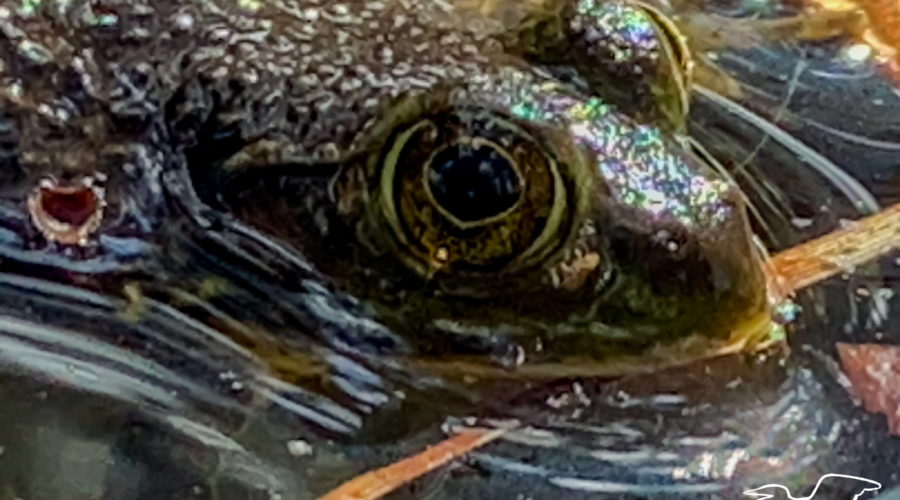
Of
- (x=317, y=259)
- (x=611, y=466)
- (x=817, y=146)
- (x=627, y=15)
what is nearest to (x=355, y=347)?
(x=317, y=259)

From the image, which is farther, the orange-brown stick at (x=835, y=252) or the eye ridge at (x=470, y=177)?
the orange-brown stick at (x=835, y=252)

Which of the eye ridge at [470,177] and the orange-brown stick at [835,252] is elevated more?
the eye ridge at [470,177]

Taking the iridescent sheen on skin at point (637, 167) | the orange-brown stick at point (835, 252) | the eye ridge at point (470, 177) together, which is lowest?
the orange-brown stick at point (835, 252)

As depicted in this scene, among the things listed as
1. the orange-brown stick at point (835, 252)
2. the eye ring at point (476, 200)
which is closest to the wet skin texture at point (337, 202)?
the eye ring at point (476, 200)

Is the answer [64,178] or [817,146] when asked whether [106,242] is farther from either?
[817,146]

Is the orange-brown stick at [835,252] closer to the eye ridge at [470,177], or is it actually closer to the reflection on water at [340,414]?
the reflection on water at [340,414]

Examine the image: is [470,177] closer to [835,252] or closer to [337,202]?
[337,202]
